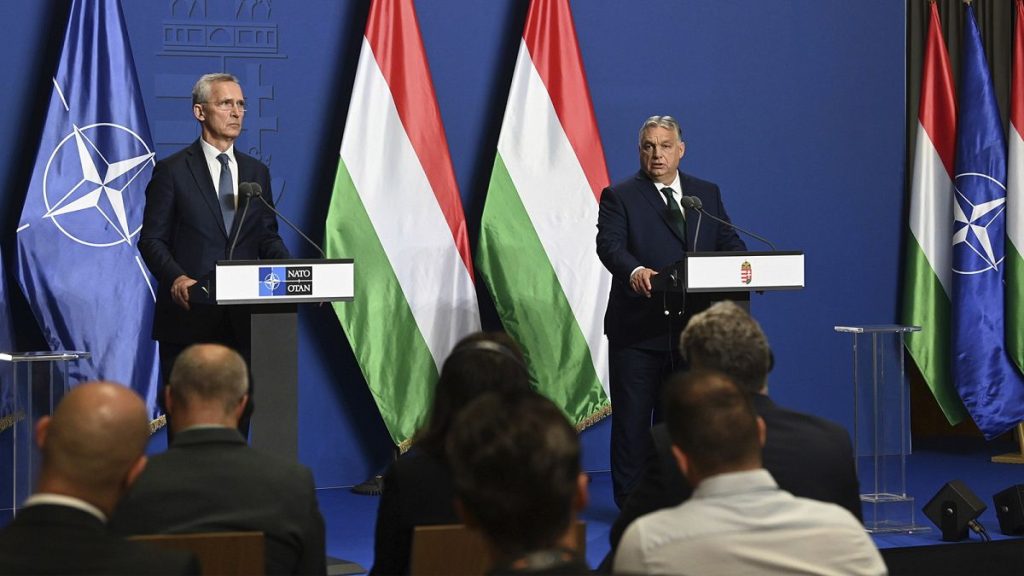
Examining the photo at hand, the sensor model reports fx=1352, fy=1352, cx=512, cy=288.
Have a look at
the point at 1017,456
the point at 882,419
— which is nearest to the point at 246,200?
the point at 882,419

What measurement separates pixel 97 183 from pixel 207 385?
12.0 feet

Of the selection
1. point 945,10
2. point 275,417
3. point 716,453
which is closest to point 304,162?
point 275,417

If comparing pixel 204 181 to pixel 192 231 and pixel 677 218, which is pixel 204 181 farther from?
pixel 677 218

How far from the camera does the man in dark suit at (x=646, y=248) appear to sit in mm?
5785

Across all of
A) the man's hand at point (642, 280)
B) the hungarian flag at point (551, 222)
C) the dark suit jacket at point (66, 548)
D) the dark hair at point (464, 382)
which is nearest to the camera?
the dark suit jacket at point (66, 548)

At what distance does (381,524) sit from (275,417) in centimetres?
181

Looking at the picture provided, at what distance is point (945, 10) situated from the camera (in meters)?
7.81

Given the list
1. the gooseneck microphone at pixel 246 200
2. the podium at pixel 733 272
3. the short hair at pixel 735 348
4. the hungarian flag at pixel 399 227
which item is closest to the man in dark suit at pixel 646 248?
the podium at pixel 733 272

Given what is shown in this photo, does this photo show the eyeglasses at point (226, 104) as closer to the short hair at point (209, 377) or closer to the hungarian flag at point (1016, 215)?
the short hair at point (209, 377)

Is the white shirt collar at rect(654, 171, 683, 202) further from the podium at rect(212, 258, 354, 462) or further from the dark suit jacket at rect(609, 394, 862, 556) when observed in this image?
the dark suit jacket at rect(609, 394, 862, 556)

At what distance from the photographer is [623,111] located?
7.24m

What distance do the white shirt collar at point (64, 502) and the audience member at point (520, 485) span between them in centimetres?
58

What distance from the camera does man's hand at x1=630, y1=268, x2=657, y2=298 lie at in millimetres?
5422

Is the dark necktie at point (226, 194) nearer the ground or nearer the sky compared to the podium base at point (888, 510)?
nearer the sky
